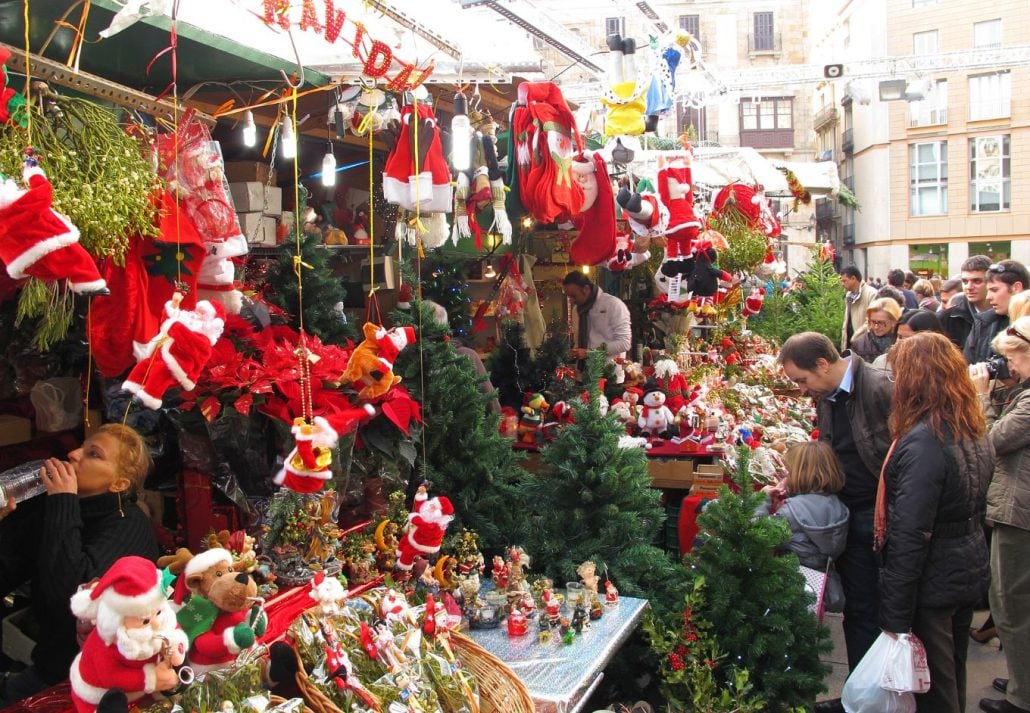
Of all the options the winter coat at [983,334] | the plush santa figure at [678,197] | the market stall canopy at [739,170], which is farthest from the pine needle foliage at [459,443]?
the market stall canopy at [739,170]

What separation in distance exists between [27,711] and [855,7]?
1284 inches

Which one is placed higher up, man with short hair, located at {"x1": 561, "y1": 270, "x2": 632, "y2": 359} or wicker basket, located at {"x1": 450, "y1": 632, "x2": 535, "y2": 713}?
man with short hair, located at {"x1": 561, "y1": 270, "x2": 632, "y2": 359}

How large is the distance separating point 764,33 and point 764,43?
40cm

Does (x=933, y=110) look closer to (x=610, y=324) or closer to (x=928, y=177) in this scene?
(x=928, y=177)

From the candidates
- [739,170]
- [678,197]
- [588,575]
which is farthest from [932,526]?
[739,170]

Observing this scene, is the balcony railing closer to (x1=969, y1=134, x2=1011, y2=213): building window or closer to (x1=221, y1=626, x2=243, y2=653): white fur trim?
(x1=969, y1=134, x2=1011, y2=213): building window

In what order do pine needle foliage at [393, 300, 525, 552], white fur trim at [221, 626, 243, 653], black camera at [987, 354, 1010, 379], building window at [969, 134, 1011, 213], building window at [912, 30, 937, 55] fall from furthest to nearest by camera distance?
building window at [912, 30, 937, 55]
building window at [969, 134, 1011, 213]
black camera at [987, 354, 1010, 379]
pine needle foliage at [393, 300, 525, 552]
white fur trim at [221, 626, 243, 653]

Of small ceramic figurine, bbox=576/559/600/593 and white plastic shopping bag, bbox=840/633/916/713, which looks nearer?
white plastic shopping bag, bbox=840/633/916/713

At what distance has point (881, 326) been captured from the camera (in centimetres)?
584

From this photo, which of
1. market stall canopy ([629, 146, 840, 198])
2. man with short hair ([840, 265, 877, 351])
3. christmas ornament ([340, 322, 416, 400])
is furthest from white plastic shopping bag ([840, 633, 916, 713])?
man with short hair ([840, 265, 877, 351])

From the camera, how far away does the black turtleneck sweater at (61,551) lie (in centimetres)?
225

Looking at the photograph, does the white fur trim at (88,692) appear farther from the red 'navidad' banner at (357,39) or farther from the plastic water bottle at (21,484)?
the red 'navidad' banner at (357,39)

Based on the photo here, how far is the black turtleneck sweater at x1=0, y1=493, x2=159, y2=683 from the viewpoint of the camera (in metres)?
2.25

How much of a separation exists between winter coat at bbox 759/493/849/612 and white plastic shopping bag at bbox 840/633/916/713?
14.6 inches
